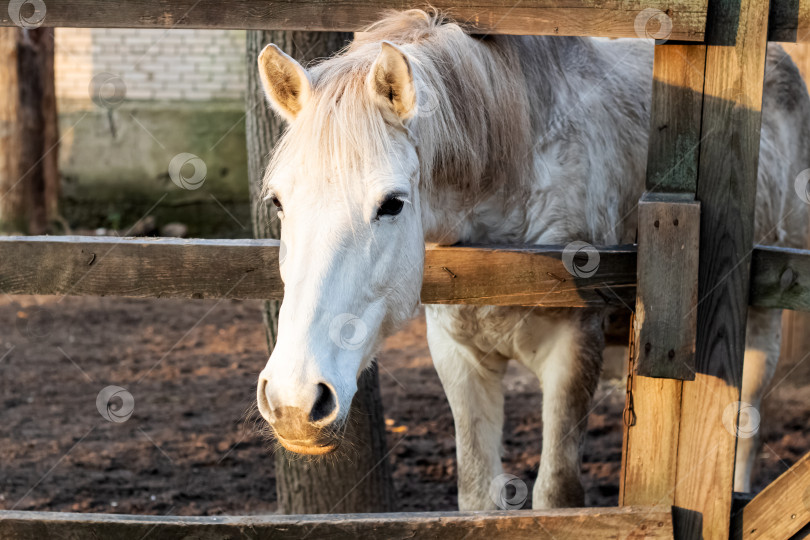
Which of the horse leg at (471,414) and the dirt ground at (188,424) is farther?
the dirt ground at (188,424)

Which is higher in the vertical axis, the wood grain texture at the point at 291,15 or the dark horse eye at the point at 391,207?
the wood grain texture at the point at 291,15

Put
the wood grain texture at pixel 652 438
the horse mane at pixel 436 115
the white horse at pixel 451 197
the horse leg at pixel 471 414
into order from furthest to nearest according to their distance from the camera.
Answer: the horse leg at pixel 471 414 → the wood grain texture at pixel 652 438 → the horse mane at pixel 436 115 → the white horse at pixel 451 197

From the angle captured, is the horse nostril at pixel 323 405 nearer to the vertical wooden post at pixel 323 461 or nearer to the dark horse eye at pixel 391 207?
the dark horse eye at pixel 391 207

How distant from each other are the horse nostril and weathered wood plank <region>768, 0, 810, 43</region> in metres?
1.42

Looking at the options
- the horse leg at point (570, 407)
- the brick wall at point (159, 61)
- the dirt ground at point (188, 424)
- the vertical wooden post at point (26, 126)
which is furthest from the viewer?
the brick wall at point (159, 61)

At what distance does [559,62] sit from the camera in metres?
2.96

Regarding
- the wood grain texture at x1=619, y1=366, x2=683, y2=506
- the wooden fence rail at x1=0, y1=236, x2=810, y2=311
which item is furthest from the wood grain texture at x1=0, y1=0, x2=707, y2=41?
the wood grain texture at x1=619, y1=366, x2=683, y2=506

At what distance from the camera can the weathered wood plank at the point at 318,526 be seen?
2135 mm

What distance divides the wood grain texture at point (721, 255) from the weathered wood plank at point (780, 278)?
0.05m

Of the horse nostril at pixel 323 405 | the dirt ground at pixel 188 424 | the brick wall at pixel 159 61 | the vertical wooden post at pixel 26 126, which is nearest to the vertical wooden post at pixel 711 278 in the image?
the horse nostril at pixel 323 405

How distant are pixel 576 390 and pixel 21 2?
2.14 metres

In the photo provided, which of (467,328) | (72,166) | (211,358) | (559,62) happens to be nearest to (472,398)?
(467,328)

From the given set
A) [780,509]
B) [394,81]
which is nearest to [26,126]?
[394,81]

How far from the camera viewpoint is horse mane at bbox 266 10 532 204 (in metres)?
2.07
